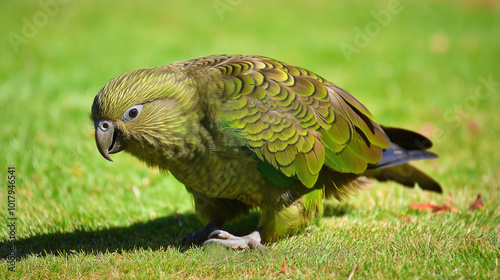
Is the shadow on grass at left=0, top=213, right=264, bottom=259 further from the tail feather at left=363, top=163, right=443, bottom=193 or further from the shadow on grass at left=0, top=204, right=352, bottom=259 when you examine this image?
the tail feather at left=363, top=163, right=443, bottom=193

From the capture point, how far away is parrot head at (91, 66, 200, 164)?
10.8 ft

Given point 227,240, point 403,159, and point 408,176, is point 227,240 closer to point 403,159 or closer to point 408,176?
point 403,159

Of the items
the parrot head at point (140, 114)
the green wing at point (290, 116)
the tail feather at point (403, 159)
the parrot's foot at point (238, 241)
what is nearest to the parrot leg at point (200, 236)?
the parrot's foot at point (238, 241)

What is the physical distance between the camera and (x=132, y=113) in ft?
10.9

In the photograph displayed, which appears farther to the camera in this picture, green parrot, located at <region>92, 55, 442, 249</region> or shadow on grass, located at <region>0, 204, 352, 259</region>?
shadow on grass, located at <region>0, 204, 352, 259</region>

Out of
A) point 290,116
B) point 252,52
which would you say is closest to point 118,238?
point 290,116

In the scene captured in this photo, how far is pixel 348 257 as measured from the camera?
3.31 meters

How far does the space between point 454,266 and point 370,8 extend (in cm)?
1001

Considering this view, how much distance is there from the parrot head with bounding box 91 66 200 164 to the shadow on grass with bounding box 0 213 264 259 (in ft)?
2.52

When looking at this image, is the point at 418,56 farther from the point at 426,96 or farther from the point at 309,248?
the point at 309,248

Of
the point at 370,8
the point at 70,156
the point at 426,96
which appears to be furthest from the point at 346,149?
the point at 370,8

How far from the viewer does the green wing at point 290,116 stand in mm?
3422

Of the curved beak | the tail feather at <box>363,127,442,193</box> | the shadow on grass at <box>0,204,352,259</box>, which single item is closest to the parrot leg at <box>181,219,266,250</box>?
the shadow on grass at <box>0,204,352,259</box>

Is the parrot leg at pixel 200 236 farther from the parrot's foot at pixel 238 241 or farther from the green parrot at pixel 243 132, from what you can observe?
the parrot's foot at pixel 238 241
